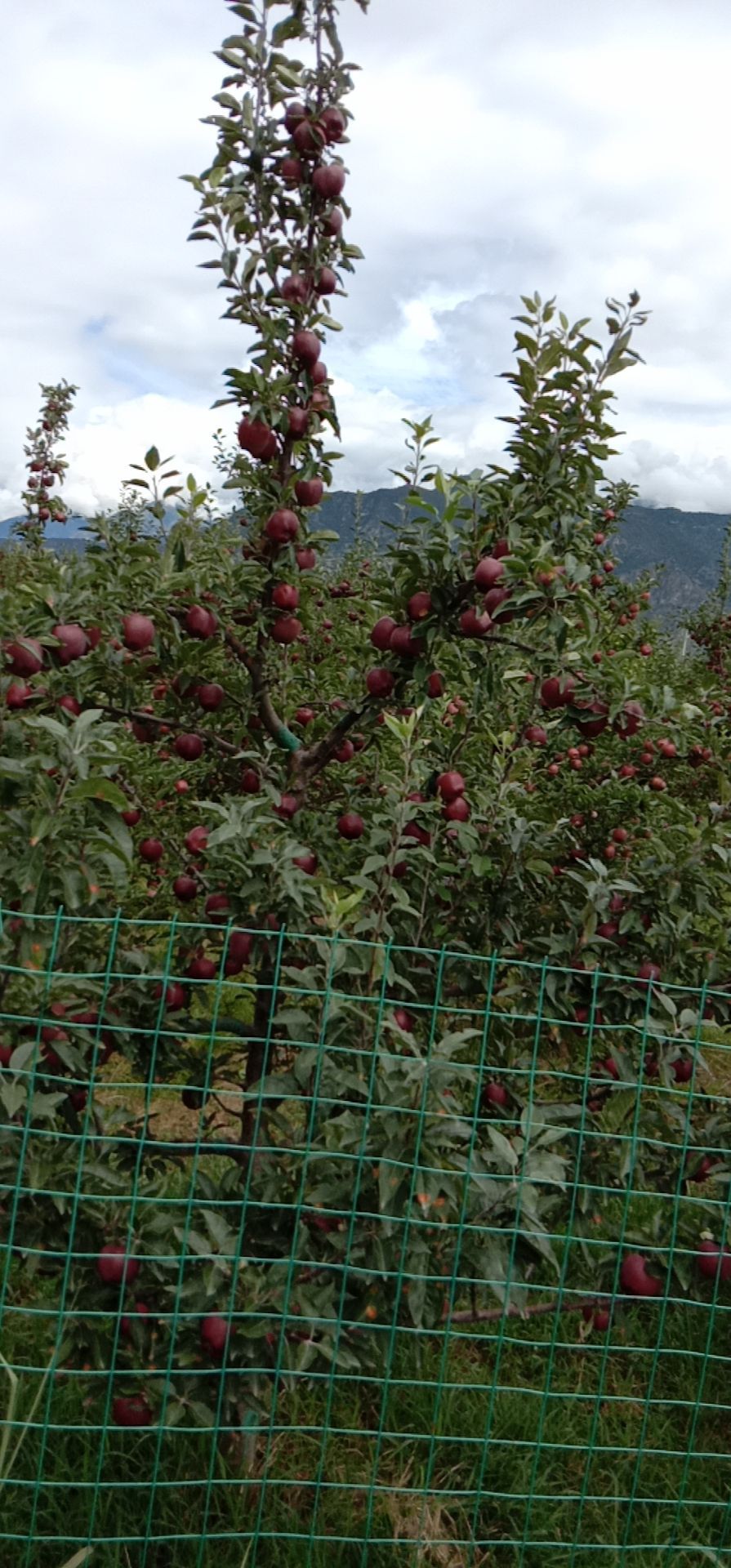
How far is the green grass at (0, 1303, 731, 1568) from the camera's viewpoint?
1.83 m

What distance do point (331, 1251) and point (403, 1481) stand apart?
0.56 metres

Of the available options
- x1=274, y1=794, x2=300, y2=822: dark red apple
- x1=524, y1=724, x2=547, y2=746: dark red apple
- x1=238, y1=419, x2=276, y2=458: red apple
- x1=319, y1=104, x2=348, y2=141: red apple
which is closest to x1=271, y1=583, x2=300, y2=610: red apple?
x1=238, y1=419, x2=276, y2=458: red apple

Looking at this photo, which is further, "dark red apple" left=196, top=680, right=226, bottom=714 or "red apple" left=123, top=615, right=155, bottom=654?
"dark red apple" left=196, top=680, right=226, bottom=714

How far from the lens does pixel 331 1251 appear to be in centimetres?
183

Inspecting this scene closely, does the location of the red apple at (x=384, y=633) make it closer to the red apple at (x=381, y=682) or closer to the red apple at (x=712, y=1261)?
the red apple at (x=381, y=682)

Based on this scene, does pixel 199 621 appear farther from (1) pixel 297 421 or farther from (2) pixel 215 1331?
(2) pixel 215 1331

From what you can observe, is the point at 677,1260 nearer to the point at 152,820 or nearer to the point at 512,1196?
the point at 512,1196

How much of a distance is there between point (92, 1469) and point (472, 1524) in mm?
717

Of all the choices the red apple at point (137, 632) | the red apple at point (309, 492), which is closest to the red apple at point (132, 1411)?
the red apple at point (137, 632)

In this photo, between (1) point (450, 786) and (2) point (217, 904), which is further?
(1) point (450, 786)

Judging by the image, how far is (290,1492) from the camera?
78.0 inches

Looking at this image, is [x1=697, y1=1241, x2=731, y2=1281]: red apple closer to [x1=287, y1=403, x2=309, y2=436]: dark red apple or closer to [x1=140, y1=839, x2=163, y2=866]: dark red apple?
[x1=140, y1=839, x2=163, y2=866]: dark red apple

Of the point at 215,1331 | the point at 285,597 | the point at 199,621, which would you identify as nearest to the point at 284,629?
the point at 285,597

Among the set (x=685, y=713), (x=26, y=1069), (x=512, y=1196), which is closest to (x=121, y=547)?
(x=26, y=1069)
